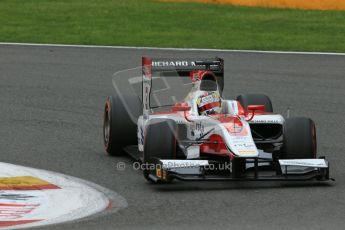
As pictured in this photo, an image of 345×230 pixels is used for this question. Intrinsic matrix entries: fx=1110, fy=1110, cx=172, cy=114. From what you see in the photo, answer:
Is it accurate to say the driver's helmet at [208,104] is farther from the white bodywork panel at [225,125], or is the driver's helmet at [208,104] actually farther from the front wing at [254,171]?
the front wing at [254,171]

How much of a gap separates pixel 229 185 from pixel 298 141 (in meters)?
0.88

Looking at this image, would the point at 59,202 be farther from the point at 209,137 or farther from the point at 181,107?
the point at 181,107

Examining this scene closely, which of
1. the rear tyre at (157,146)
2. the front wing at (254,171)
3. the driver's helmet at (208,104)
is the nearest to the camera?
the front wing at (254,171)

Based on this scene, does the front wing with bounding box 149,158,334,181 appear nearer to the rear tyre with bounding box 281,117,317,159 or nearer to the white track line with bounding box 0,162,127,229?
the rear tyre with bounding box 281,117,317,159

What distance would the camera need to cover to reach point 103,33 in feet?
76.9

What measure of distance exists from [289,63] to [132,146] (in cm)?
825

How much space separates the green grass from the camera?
73.3 ft

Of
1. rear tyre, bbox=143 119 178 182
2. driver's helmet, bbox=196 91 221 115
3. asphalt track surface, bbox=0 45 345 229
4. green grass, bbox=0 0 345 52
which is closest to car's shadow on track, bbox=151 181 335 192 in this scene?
asphalt track surface, bbox=0 45 345 229

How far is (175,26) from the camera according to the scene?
23.9m

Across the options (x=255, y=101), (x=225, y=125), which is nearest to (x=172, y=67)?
(x=255, y=101)

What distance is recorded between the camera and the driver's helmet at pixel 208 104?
37.6ft

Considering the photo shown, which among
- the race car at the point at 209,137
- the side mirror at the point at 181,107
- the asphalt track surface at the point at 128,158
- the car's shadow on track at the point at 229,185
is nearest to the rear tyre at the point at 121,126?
the race car at the point at 209,137

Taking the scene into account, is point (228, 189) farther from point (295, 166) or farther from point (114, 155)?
point (114, 155)

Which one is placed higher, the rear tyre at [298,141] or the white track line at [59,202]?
the rear tyre at [298,141]
